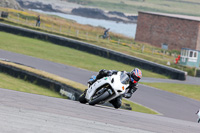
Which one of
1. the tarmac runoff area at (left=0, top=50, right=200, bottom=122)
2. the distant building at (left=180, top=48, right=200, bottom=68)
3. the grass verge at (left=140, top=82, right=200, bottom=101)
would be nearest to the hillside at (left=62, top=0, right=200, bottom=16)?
the distant building at (left=180, top=48, right=200, bottom=68)

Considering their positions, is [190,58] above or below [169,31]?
below

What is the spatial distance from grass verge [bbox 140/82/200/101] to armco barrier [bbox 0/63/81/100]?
32.0ft

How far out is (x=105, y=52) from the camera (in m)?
32.8

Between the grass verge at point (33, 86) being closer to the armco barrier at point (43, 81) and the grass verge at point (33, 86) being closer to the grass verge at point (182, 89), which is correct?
the armco barrier at point (43, 81)

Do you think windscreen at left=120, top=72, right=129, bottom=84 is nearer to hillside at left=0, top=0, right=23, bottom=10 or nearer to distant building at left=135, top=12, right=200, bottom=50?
distant building at left=135, top=12, right=200, bottom=50

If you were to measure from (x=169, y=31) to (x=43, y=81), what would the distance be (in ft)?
161

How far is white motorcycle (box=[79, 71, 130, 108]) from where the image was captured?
34.7 feet

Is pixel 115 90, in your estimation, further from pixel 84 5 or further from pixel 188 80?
pixel 84 5

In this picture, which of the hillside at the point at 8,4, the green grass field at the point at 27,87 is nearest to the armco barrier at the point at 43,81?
the green grass field at the point at 27,87

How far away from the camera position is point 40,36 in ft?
116

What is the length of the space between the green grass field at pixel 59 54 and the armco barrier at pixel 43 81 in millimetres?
9730

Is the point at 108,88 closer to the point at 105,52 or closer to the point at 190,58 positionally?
the point at 105,52

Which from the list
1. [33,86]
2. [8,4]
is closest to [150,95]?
[33,86]

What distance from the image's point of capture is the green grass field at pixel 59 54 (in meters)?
29.0
